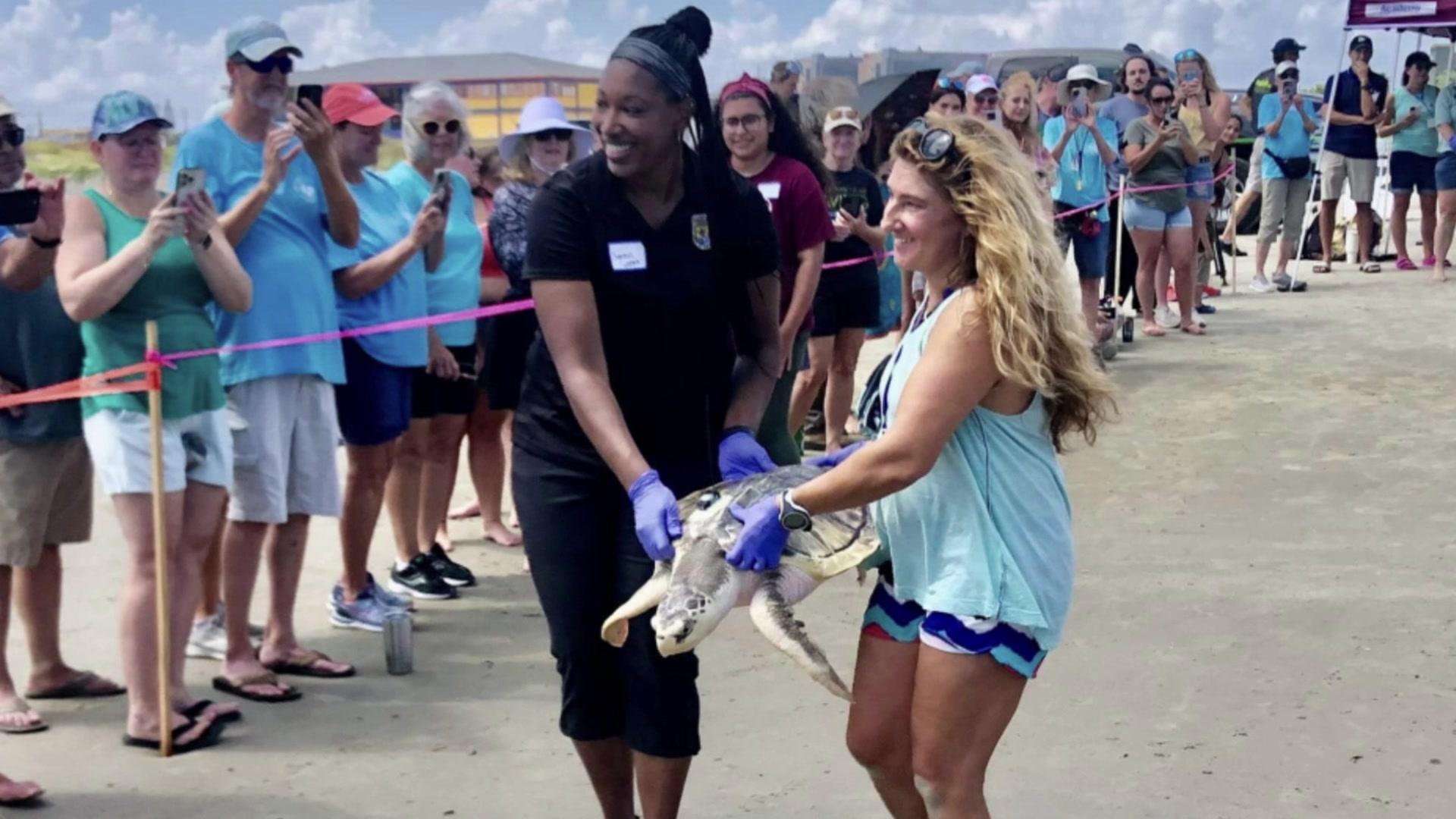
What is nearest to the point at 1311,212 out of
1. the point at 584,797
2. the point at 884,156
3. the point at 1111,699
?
the point at 884,156

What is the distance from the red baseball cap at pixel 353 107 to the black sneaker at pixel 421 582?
1729mm

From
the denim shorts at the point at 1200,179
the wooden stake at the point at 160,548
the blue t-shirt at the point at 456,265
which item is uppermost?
the denim shorts at the point at 1200,179

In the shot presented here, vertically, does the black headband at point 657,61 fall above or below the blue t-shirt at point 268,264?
above

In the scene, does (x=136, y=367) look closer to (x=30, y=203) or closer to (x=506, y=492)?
(x=30, y=203)

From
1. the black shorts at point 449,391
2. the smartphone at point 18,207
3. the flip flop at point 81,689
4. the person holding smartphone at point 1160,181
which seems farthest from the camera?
the person holding smartphone at point 1160,181

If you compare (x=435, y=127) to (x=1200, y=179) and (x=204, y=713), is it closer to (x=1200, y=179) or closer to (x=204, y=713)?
(x=204, y=713)

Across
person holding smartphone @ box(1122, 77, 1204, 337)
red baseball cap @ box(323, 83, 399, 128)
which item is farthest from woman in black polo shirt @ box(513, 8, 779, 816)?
person holding smartphone @ box(1122, 77, 1204, 337)

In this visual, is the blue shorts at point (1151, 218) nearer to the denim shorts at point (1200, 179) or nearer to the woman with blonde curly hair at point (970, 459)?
the denim shorts at point (1200, 179)

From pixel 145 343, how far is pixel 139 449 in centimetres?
31

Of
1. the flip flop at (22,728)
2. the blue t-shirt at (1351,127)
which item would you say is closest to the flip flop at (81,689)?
the flip flop at (22,728)

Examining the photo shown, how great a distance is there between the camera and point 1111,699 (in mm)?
4848

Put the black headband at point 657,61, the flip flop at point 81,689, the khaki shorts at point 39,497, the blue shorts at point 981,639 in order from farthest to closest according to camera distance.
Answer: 1. the flip flop at point 81,689
2. the khaki shorts at point 39,497
3. the black headband at point 657,61
4. the blue shorts at point 981,639

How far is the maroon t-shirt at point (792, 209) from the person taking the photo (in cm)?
640

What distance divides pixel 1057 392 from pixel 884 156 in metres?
8.40
